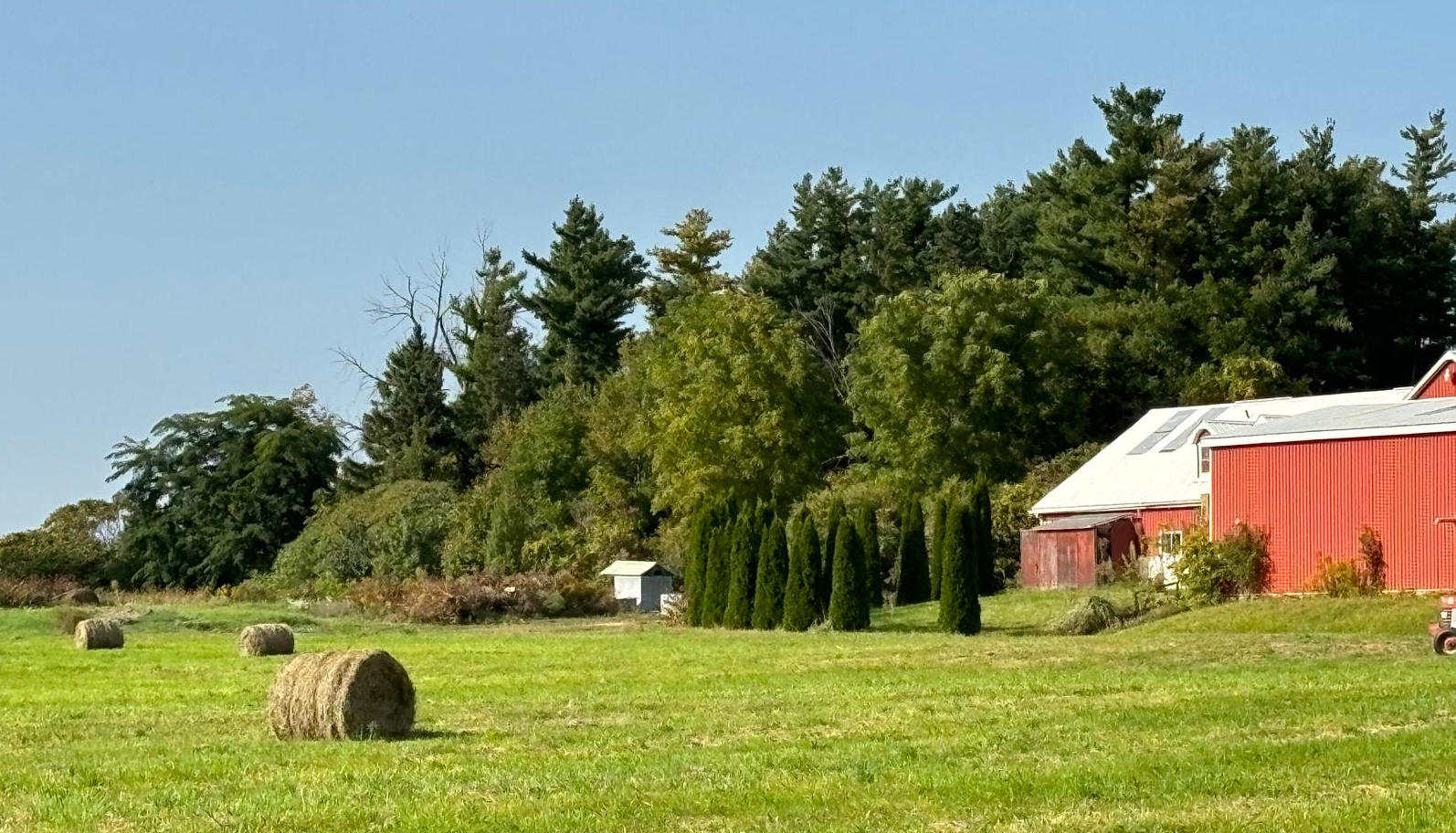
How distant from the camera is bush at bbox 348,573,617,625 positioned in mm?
54906

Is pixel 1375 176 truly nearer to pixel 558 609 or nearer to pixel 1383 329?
pixel 1383 329

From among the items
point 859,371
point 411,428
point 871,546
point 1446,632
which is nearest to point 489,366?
point 411,428

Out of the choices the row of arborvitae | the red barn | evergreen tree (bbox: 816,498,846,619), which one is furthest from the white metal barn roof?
evergreen tree (bbox: 816,498,846,619)

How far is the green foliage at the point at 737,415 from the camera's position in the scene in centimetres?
7519

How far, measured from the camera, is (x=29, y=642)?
4128cm

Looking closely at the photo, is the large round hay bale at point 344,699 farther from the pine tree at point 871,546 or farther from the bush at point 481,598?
the bush at point 481,598

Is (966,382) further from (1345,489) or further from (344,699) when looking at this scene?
(344,699)

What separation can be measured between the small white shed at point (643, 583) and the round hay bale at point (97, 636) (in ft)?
89.8

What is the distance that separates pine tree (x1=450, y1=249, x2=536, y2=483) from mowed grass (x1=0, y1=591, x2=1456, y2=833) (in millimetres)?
65167

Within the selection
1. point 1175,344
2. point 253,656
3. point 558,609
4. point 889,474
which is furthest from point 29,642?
point 1175,344

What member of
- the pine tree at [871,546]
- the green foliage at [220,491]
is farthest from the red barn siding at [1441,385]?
the green foliage at [220,491]

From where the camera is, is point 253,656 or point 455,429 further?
point 455,429

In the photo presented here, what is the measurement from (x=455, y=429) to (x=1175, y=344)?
37181mm

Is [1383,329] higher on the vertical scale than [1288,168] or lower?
lower
